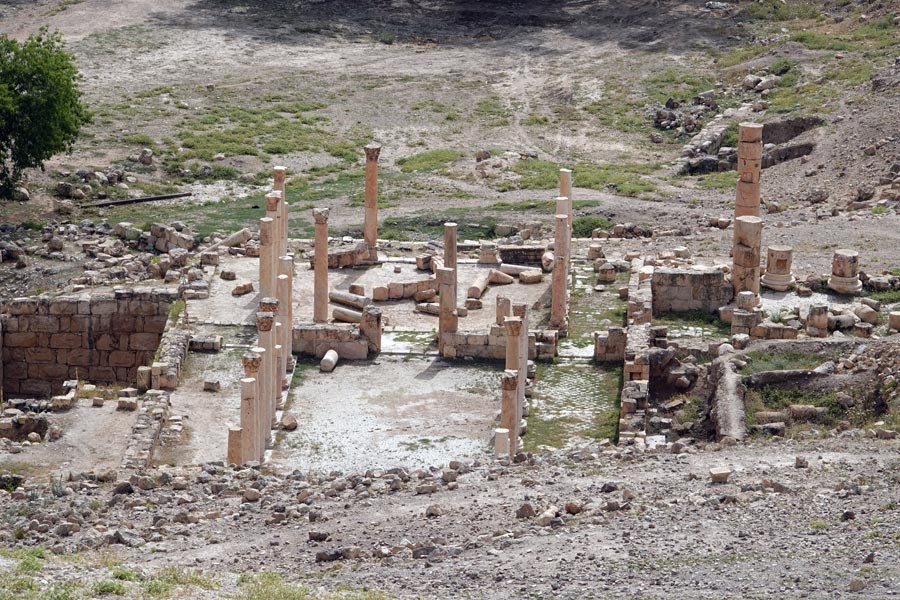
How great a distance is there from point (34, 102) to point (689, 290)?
19.6m

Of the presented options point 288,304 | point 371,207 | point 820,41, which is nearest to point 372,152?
point 371,207

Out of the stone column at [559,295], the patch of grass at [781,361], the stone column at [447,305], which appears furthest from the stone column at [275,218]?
the patch of grass at [781,361]

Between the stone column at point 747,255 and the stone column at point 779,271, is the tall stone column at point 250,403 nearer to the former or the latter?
the stone column at point 747,255

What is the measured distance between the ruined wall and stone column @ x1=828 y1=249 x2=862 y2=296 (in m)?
14.8

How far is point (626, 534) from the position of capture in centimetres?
2741

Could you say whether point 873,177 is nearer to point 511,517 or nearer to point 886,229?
point 886,229

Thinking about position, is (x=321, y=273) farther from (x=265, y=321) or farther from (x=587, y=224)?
(x=587, y=224)

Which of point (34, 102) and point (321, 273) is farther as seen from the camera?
point (34, 102)

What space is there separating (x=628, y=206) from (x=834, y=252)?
9.86m

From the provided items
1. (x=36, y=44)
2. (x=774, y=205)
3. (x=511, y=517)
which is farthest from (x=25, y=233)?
(x=511, y=517)

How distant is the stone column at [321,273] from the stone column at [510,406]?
28.8ft

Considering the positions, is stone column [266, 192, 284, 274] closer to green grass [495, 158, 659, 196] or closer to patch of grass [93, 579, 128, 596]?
patch of grass [93, 579, 128, 596]

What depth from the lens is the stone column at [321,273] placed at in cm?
4353

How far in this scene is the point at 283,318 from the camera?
39.8 metres
